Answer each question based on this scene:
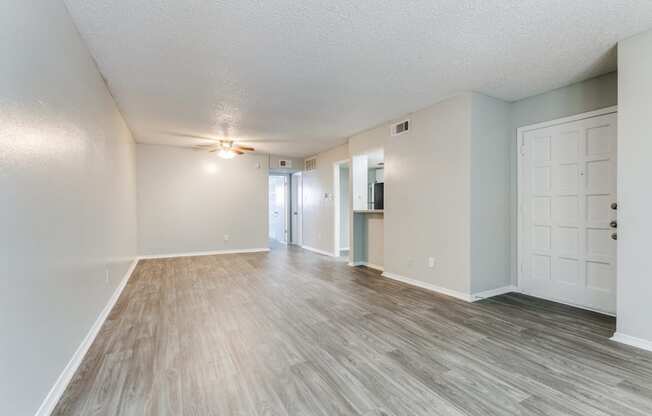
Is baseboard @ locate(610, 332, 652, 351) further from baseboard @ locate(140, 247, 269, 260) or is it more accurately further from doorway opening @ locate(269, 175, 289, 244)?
doorway opening @ locate(269, 175, 289, 244)

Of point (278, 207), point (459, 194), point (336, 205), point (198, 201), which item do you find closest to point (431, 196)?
point (459, 194)

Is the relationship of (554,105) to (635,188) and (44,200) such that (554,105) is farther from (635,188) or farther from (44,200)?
(44,200)

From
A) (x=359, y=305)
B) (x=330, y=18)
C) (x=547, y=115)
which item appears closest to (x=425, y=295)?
(x=359, y=305)

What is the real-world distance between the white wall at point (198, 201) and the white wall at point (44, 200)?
13.1 feet

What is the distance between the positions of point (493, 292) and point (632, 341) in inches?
56.2

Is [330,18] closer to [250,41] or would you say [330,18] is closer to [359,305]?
[250,41]

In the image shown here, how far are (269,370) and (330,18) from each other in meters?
2.57

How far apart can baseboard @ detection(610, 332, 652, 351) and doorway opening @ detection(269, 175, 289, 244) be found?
25.7ft

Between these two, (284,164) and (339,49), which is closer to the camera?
(339,49)

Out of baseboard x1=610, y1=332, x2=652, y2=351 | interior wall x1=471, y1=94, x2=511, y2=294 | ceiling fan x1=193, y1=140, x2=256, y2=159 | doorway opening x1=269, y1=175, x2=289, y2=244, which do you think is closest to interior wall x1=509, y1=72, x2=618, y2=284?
interior wall x1=471, y1=94, x2=511, y2=294

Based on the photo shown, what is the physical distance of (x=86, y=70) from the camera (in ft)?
8.34

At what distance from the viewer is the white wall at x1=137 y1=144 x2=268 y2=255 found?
6.47 m

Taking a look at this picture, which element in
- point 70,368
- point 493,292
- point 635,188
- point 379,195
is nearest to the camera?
point 70,368

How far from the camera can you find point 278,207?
10.4m
